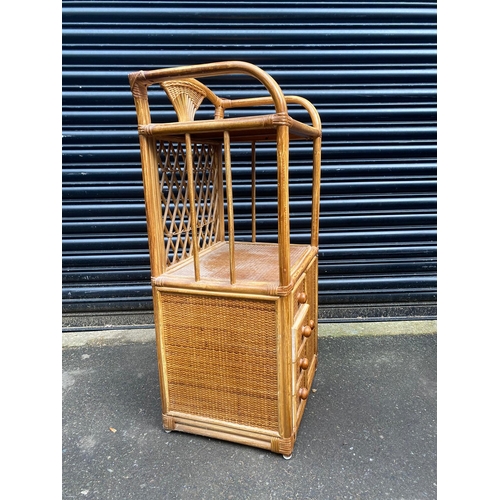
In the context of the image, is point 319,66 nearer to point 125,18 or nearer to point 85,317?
point 125,18

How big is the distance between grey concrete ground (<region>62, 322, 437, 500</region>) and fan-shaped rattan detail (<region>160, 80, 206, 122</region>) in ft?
4.82

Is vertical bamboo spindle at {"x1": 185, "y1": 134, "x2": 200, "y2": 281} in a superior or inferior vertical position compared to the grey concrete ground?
superior

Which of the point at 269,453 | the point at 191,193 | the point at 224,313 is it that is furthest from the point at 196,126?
the point at 269,453

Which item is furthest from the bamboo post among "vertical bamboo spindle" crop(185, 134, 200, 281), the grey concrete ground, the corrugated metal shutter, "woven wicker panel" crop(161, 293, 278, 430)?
the corrugated metal shutter

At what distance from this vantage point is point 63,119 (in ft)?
7.92

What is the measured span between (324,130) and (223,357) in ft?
5.79

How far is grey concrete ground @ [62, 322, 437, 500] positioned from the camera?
1354 mm

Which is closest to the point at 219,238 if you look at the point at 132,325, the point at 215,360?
the point at 215,360

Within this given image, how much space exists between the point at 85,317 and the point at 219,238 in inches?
52.1

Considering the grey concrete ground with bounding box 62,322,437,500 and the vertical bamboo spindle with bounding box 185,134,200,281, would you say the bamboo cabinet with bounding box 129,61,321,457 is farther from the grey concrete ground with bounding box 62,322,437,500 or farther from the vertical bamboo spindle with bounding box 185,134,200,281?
the grey concrete ground with bounding box 62,322,437,500

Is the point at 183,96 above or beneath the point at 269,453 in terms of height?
above

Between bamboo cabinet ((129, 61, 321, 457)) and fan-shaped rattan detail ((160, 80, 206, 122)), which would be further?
fan-shaped rattan detail ((160, 80, 206, 122))

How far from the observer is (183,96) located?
1.61 meters

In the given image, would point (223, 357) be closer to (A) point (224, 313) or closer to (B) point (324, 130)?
(A) point (224, 313)
